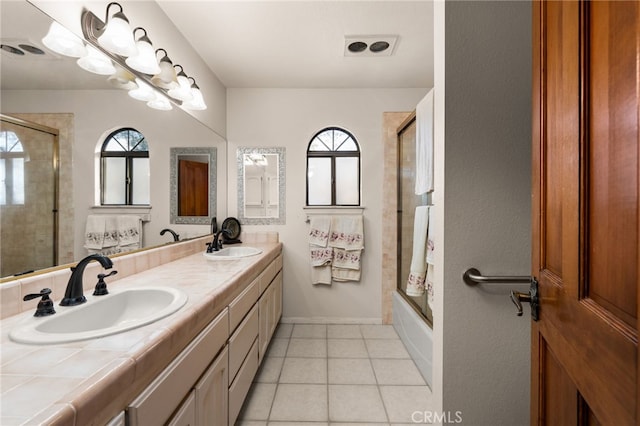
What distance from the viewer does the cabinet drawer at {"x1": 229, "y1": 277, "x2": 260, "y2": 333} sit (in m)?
1.32

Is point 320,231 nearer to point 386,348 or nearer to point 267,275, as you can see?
point 267,275

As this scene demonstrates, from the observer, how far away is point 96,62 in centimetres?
124

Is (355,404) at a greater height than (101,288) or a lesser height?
lesser

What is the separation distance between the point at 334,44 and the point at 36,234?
211 cm

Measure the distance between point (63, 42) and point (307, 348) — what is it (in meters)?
2.43

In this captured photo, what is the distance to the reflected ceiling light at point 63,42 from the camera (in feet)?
3.50

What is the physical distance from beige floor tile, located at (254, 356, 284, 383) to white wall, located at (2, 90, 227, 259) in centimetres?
117

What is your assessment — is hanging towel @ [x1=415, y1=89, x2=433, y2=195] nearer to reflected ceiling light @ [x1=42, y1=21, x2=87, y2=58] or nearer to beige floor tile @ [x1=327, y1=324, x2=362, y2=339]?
beige floor tile @ [x1=327, y1=324, x2=362, y2=339]

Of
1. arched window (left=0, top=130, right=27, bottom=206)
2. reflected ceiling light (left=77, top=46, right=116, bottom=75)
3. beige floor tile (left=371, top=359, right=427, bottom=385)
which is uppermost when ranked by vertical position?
reflected ceiling light (left=77, top=46, right=116, bottom=75)

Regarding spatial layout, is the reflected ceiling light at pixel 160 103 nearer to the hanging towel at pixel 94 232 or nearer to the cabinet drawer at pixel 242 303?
the hanging towel at pixel 94 232

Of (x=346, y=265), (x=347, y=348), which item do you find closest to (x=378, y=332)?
(x=347, y=348)

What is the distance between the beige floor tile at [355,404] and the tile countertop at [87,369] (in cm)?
111

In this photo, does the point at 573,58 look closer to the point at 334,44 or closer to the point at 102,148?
the point at 102,148

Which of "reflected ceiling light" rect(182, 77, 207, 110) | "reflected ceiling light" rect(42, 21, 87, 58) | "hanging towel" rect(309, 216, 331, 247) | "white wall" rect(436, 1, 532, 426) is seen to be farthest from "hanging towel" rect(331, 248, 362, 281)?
"reflected ceiling light" rect(42, 21, 87, 58)
